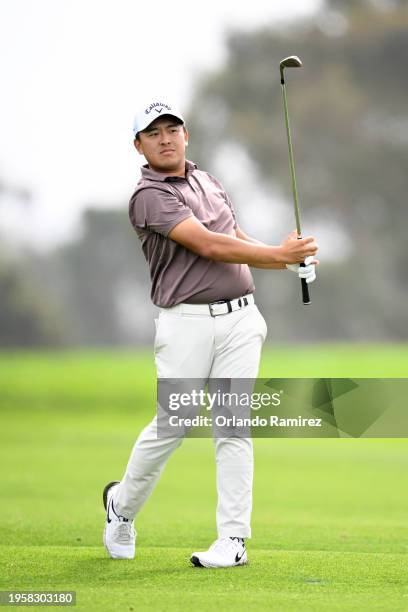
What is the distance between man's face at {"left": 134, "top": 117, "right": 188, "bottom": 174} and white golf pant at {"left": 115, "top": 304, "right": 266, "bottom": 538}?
2.05 ft

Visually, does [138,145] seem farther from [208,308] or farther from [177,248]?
Result: [208,308]

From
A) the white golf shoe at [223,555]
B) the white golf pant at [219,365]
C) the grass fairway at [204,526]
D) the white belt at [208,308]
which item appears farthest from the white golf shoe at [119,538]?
the white belt at [208,308]

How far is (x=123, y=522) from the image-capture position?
5.71 m

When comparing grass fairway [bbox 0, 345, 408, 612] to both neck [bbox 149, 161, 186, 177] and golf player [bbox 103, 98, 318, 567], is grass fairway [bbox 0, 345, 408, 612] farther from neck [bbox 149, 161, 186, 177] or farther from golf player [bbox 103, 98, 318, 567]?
neck [bbox 149, 161, 186, 177]

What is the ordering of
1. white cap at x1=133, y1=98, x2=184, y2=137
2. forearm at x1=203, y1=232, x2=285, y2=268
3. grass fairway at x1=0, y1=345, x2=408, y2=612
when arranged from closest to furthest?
grass fairway at x1=0, y1=345, x2=408, y2=612 < forearm at x1=203, y1=232, x2=285, y2=268 < white cap at x1=133, y1=98, x2=184, y2=137

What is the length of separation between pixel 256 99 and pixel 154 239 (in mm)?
39450

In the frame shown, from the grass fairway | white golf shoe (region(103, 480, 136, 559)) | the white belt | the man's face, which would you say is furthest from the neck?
the grass fairway

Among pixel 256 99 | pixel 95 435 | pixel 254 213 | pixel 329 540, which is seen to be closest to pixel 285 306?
pixel 254 213

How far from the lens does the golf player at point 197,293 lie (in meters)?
5.39

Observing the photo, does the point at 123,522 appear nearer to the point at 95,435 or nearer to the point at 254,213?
the point at 95,435

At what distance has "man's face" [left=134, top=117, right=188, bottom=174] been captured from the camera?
18.3ft

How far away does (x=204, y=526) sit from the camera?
7.23 meters

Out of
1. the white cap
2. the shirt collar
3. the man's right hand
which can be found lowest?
the man's right hand

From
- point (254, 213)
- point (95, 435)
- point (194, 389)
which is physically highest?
A: point (254, 213)
